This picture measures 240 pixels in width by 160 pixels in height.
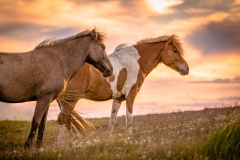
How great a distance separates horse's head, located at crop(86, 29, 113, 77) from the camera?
9867mm

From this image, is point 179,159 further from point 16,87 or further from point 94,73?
point 94,73

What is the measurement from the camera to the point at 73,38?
9859mm

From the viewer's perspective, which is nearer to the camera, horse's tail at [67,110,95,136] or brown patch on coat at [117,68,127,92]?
horse's tail at [67,110,95,136]

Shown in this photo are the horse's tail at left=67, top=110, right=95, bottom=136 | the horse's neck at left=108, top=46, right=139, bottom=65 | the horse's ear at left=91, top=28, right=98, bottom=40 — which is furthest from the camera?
the horse's neck at left=108, top=46, right=139, bottom=65

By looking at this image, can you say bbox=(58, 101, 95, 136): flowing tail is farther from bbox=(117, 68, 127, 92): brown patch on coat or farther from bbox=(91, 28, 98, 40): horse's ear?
bbox=(91, 28, 98, 40): horse's ear

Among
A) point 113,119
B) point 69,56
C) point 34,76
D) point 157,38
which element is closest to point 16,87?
point 34,76

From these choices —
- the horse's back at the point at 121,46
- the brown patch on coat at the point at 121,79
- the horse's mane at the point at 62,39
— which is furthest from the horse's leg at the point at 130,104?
the horse's mane at the point at 62,39

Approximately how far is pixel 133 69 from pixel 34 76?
4847mm

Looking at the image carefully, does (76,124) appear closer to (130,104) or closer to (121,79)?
(130,104)

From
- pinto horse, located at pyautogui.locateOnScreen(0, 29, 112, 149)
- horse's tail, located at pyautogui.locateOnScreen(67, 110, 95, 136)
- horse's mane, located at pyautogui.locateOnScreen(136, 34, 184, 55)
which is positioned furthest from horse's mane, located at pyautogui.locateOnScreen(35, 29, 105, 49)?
horse's mane, located at pyautogui.locateOnScreen(136, 34, 184, 55)

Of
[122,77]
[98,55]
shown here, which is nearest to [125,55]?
[122,77]

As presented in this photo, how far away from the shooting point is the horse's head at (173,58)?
13.8 meters

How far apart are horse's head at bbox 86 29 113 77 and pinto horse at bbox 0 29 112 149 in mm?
226

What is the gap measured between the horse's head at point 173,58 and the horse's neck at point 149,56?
8.3 inches
